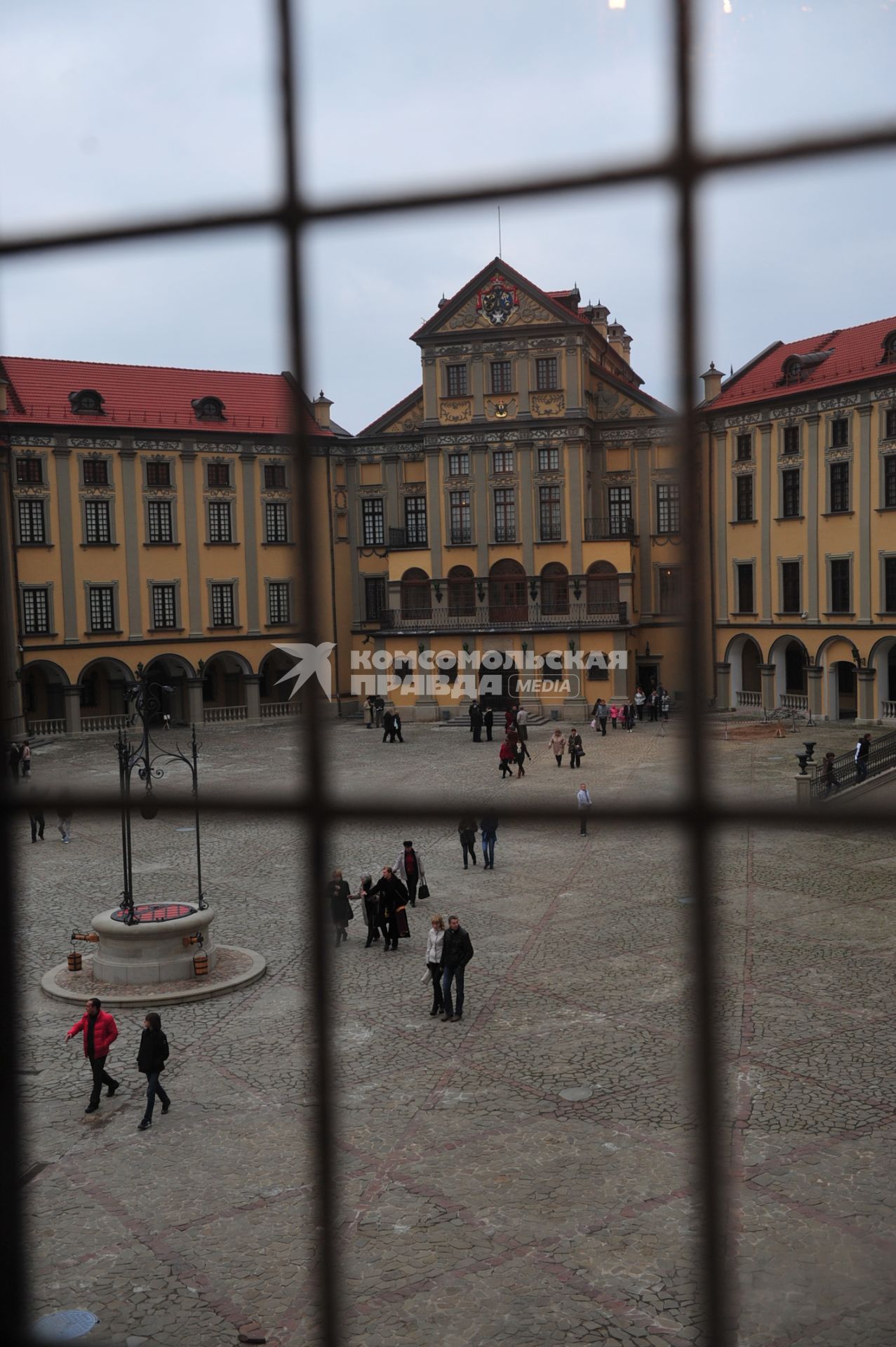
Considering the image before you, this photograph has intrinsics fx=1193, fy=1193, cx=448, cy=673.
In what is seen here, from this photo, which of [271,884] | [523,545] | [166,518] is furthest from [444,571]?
[271,884]

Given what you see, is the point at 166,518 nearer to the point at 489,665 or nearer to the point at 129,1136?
the point at 489,665

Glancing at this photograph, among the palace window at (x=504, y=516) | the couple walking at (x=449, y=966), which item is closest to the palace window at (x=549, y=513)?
the palace window at (x=504, y=516)

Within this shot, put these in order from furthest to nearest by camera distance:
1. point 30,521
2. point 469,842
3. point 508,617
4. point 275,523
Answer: point 508,617, point 275,523, point 30,521, point 469,842

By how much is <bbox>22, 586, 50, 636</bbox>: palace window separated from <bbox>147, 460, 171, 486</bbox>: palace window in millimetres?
4687

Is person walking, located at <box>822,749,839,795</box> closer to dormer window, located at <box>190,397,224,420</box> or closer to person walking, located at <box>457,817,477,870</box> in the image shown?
person walking, located at <box>457,817,477,870</box>

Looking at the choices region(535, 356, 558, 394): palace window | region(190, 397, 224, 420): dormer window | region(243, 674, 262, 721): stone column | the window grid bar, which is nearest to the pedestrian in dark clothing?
the window grid bar

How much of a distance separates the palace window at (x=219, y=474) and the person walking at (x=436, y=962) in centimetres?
2811

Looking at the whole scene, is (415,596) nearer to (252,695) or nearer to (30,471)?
(252,695)

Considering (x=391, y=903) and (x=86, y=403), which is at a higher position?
(x=86, y=403)

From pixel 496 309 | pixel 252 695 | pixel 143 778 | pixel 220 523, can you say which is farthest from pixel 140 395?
pixel 143 778

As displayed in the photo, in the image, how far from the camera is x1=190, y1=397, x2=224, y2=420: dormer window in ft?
126

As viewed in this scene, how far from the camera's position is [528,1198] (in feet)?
26.4

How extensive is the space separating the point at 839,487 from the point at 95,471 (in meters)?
21.8

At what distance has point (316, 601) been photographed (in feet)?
7.55
